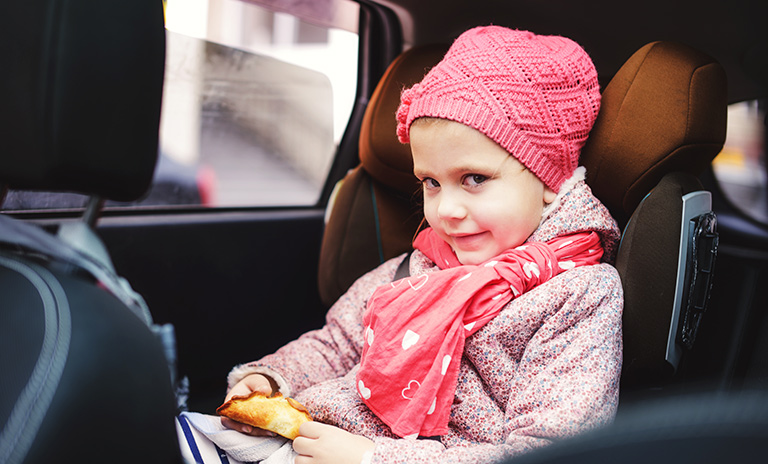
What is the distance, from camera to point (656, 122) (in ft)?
3.43

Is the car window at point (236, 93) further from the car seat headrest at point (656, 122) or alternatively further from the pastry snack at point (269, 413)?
the car seat headrest at point (656, 122)

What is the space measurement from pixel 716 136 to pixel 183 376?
144 cm

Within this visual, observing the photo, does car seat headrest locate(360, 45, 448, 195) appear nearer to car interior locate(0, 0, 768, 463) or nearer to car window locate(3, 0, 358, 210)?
car interior locate(0, 0, 768, 463)

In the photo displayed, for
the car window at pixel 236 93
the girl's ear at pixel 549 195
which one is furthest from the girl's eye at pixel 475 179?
the car window at pixel 236 93

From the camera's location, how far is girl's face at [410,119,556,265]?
101 centimetres

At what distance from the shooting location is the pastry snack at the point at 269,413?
3.37ft

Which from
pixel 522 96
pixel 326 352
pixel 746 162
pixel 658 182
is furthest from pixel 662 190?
pixel 746 162

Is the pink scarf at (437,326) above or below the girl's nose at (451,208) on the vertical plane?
below

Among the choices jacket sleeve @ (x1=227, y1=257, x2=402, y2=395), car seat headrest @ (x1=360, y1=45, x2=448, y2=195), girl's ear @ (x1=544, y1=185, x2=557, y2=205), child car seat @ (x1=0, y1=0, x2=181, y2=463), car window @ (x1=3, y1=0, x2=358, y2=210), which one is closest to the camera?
child car seat @ (x1=0, y1=0, x2=181, y2=463)

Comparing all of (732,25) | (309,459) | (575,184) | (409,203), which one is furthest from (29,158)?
(732,25)

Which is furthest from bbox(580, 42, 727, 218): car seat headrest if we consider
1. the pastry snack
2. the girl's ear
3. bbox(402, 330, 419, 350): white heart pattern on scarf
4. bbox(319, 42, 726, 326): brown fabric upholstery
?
the pastry snack

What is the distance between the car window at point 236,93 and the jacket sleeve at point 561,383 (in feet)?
3.85

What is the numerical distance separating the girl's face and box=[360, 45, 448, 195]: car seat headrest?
339 mm

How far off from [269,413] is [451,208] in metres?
0.47
